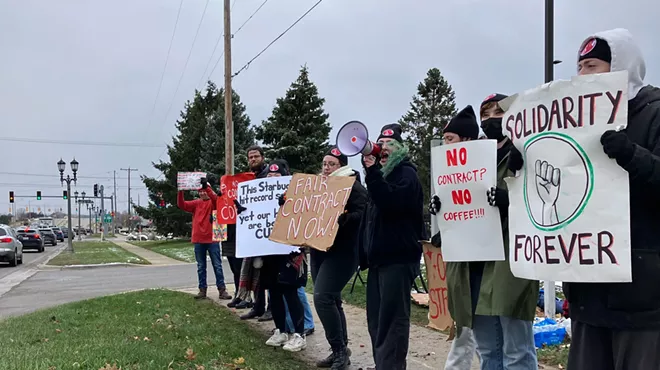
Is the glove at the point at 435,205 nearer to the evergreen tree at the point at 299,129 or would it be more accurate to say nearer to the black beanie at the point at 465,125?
the black beanie at the point at 465,125

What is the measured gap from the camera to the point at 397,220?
153 inches

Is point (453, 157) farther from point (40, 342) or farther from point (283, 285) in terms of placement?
point (40, 342)

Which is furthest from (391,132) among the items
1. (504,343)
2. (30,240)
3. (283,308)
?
(30,240)

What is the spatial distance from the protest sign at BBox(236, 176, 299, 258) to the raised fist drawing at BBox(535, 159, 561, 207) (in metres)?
3.60

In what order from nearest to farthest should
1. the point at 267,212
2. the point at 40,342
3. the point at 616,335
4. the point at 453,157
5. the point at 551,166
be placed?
the point at 616,335 < the point at 551,166 < the point at 453,157 < the point at 40,342 < the point at 267,212

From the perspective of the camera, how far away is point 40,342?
5.33 meters

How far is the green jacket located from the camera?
291cm

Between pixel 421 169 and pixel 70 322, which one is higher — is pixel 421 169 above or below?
above

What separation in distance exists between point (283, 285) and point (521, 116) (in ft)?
11.3

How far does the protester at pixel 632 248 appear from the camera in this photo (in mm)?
2076

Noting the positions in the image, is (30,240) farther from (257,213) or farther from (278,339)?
(278,339)

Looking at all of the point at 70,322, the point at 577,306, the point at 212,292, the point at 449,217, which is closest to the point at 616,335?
the point at 577,306

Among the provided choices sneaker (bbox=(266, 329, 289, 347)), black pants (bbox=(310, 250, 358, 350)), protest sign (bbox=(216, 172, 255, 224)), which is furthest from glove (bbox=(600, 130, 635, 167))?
protest sign (bbox=(216, 172, 255, 224))

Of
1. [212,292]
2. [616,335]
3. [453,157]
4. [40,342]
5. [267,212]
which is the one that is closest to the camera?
[616,335]
